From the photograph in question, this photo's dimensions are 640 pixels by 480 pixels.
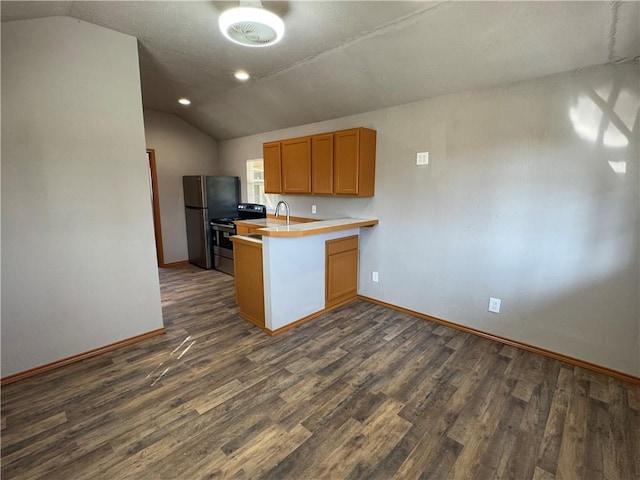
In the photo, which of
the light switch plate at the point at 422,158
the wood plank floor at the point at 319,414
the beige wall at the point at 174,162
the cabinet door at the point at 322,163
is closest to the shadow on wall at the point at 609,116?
the light switch plate at the point at 422,158

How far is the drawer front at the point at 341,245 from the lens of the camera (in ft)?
11.0

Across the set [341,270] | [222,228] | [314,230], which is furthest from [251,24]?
[222,228]

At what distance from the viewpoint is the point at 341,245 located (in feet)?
11.5

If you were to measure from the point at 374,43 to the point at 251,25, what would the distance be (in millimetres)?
1150

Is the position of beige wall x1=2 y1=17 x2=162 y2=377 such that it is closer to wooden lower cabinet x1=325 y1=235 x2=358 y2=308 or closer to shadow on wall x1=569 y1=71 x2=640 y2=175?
wooden lower cabinet x1=325 y1=235 x2=358 y2=308

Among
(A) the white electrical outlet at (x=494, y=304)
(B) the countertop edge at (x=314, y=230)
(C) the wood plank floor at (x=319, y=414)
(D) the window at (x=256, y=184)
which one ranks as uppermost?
(D) the window at (x=256, y=184)

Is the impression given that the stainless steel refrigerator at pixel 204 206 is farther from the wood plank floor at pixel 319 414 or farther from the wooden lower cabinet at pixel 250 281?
the wood plank floor at pixel 319 414

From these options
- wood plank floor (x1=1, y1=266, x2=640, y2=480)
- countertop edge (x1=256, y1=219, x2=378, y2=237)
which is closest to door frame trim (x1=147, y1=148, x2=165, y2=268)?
wood plank floor (x1=1, y1=266, x2=640, y2=480)

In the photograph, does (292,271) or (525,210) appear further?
(292,271)

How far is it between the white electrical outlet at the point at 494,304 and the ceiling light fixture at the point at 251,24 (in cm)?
280

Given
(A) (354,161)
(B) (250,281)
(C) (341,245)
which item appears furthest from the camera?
(C) (341,245)

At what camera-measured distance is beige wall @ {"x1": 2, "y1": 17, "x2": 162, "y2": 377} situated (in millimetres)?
2092

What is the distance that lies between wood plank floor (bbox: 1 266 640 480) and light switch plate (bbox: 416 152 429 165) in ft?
5.84

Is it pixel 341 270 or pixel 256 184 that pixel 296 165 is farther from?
pixel 256 184
